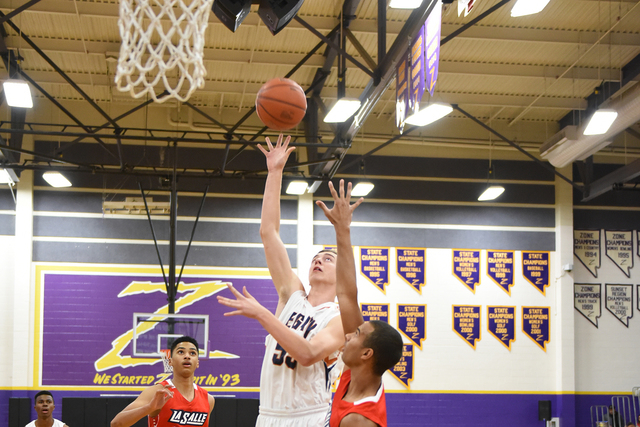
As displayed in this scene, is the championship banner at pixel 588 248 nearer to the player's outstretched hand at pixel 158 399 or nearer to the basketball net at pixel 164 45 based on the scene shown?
the player's outstretched hand at pixel 158 399

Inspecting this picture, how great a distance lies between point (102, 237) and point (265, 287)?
3450mm

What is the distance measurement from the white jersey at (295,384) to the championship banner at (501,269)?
1059cm

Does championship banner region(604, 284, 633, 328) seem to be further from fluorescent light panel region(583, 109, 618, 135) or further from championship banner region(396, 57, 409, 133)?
championship banner region(396, 57, 409, 133)

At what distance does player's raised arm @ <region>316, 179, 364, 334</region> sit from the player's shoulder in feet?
1.78

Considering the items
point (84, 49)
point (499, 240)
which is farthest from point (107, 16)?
point (499, 240)

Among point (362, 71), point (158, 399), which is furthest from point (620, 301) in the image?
point (158, 399)

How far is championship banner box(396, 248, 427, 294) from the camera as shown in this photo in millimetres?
13625

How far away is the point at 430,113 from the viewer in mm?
9297

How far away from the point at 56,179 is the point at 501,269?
920 cm

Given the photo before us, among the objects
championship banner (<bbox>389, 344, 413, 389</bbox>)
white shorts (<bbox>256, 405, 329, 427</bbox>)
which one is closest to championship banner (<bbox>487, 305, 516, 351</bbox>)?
championship banner (<bbox>389, 344, 413, 389</bbox>)

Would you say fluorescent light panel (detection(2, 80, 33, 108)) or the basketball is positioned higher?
fluorescent light panel (detection(2, 80, 33, 108))

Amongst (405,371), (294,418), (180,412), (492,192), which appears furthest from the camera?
(405,371)

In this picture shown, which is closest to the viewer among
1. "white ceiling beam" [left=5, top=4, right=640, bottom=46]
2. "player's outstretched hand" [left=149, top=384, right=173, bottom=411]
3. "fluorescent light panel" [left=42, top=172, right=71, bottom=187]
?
"player's outstretched hand" [left=149, top=384, right=173, bottom=411]

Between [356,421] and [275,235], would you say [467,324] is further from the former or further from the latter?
[356,421]
